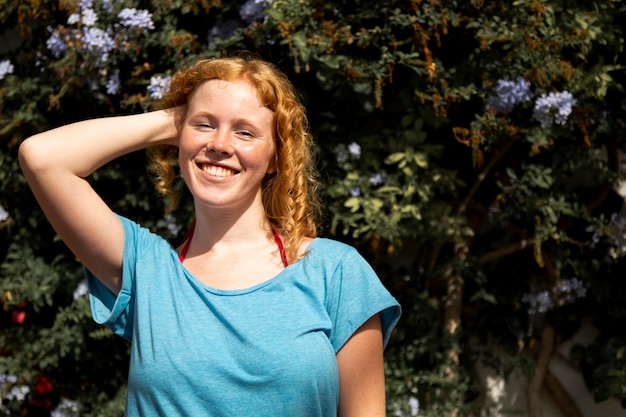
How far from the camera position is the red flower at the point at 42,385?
3379mm

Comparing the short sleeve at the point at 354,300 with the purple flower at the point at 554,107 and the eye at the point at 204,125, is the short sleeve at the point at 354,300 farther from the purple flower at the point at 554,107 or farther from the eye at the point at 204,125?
the purple flower at the point at 554,107

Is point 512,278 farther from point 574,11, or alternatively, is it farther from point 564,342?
point 574,11

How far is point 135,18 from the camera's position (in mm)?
3049

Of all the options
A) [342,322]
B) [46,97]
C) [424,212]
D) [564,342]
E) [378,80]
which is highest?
[342,322]

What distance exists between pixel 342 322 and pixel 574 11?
179 centimetres

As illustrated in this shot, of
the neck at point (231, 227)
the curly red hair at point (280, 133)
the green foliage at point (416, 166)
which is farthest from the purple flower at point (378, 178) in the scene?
the neck at point (231, 227)

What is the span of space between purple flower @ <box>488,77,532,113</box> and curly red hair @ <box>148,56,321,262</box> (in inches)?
44.5

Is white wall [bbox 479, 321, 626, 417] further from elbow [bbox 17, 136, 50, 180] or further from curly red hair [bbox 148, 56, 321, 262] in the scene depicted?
elbow [bbox 17, 136, 50, 180]

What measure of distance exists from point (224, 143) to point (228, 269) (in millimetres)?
277

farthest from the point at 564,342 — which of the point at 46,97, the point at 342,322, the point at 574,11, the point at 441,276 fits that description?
the point at 46,97

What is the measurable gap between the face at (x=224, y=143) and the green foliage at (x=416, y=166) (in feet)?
3.49

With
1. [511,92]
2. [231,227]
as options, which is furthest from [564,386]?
[231,227]

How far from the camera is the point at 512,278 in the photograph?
338 centimetres

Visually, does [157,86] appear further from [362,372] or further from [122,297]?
[362,372]
